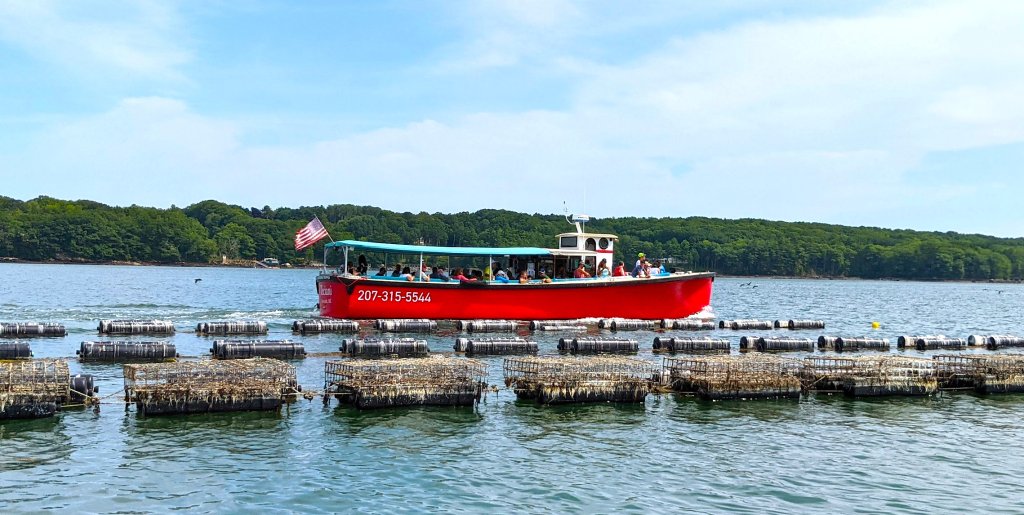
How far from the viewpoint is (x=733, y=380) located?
25.2 meters

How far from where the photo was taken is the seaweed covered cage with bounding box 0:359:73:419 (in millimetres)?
19812

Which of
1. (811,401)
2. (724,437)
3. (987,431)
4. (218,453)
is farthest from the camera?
(811,401)

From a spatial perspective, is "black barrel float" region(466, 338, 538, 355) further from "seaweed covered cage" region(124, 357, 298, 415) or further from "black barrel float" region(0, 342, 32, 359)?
"black barrel float" region(0, 342, 32, 359)

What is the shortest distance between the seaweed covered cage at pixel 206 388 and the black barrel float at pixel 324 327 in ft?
60.0

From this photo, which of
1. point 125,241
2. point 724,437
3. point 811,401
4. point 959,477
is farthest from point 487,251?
point 125,241

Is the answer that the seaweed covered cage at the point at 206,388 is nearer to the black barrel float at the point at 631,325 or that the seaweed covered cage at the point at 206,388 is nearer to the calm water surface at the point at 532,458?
the calm water surface at the point at 532,458

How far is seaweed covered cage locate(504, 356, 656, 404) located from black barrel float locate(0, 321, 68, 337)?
23.9 metres

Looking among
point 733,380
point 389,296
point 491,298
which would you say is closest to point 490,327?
point 491,298

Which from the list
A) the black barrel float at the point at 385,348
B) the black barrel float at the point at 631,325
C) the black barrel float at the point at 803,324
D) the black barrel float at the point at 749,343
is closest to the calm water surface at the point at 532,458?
the black barrel float at the point at 385,348

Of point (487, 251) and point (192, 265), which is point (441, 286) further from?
point (192, 265)

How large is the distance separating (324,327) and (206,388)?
65.9 feet

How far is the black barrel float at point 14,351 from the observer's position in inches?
1172

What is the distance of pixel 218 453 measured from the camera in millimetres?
18203

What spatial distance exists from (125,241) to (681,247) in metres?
119
